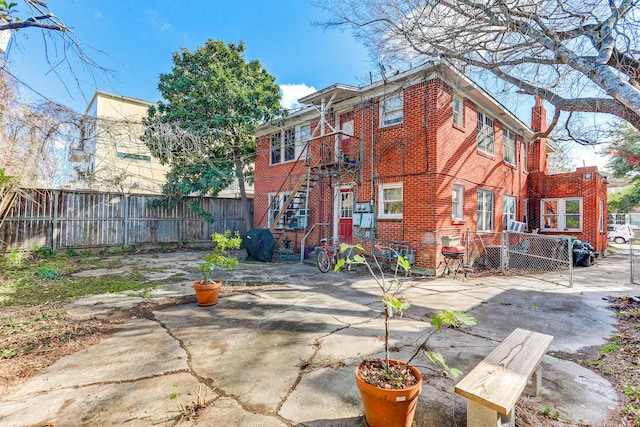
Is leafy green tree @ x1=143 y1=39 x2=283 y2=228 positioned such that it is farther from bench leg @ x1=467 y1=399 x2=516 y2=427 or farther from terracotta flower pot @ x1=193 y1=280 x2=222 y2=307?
bench leg @ x1=467 y1=399 x2=516 y2=427

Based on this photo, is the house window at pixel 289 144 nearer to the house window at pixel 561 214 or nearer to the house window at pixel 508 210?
the house window at pixel 508 210

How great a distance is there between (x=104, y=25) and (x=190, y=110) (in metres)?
9.33

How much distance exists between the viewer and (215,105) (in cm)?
1194

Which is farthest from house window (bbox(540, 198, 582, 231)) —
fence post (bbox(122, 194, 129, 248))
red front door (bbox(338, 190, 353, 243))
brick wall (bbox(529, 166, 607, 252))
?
fence post (bbox(122, 194, 129, 248))

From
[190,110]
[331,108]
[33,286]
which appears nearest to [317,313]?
[33,286]

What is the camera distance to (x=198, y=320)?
460 centimetres

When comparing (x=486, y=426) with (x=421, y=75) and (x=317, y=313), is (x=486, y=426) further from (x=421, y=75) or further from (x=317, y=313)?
(x=421, y=75)

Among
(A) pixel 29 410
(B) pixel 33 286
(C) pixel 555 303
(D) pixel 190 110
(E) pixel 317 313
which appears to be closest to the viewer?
(A) pixel 29 410

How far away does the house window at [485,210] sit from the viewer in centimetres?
1091

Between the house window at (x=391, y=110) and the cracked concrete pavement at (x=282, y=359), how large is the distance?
5.98 meters

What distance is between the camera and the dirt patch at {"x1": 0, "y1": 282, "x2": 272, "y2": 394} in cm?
310

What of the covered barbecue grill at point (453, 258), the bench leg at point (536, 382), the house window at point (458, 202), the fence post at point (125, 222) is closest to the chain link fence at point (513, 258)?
the house window at point (458, 202)

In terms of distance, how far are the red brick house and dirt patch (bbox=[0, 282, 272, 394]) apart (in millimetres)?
6726

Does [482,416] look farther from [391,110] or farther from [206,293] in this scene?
[391,110]
